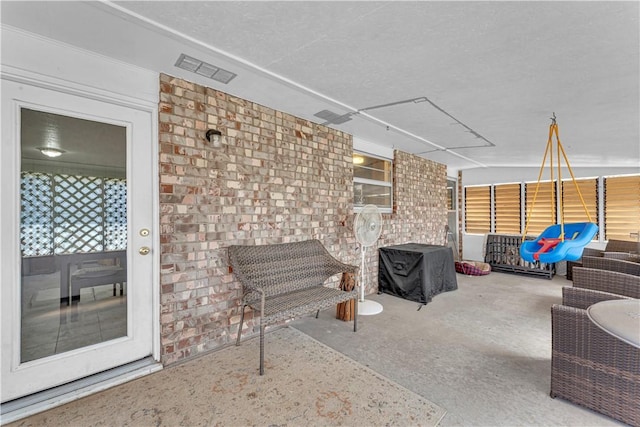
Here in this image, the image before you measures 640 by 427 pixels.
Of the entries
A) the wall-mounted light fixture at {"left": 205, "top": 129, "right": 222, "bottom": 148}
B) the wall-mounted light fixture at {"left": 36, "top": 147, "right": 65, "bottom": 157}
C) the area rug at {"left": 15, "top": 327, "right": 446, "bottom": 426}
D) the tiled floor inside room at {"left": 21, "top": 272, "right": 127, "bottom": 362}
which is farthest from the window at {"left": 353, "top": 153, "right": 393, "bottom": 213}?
the wall-mounted light fixture at {"left": 36, "top": 147, "right": 65, "bottom": 157}

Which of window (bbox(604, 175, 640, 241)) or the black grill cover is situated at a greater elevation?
window (bbox(604, 175, 640, 241))

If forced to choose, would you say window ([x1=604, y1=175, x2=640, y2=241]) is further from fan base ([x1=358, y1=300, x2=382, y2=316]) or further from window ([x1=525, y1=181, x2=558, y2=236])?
fan base ([x1=358, y1=300, x2=382, y2=316])

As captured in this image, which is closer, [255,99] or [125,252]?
[125,252]

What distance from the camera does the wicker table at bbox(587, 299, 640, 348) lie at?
131 centimetres

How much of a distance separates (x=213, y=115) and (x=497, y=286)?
528 cm

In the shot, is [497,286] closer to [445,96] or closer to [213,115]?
[445,96]

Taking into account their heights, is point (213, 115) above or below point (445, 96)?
below

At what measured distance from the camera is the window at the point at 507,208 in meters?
6.99

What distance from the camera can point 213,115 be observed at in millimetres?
2795

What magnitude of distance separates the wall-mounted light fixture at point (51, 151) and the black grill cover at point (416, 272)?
4.07 metres

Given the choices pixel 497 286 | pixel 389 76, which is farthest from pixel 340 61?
pixel 497 286

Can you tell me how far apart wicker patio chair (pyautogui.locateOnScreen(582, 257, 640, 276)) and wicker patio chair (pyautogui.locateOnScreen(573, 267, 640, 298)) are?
1.78ft

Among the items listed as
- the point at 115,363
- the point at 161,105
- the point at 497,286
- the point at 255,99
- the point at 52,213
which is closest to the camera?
the point at 52,213

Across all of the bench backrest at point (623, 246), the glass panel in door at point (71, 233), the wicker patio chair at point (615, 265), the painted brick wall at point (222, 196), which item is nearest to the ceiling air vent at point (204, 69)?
the painted brick wall at point (222, 196)
